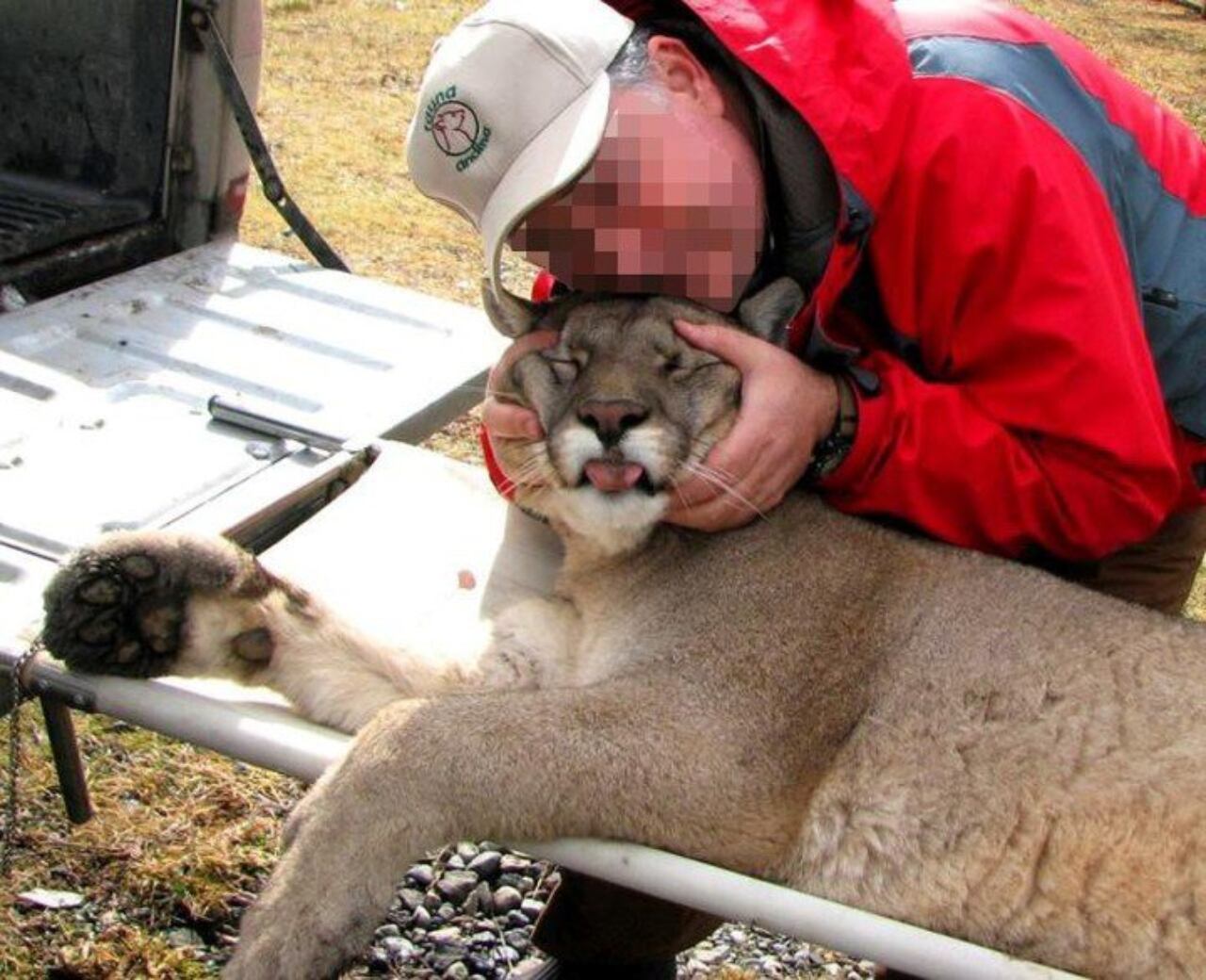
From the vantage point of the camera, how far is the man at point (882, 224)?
3.10 m

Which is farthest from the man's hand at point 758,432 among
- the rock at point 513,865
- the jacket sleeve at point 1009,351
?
the rock at point 513,865

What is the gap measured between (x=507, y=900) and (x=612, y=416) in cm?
161

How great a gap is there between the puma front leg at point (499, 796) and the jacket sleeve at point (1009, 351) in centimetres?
68

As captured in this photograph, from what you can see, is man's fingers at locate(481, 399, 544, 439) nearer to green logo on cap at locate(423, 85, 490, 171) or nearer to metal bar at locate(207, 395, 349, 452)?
green logo on cap at locate(423, 85, 490, 171)

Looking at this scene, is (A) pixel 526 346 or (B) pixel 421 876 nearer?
(A) pixel 526 346

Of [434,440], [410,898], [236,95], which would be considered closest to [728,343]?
[410,898]

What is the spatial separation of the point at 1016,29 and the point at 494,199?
113 cm

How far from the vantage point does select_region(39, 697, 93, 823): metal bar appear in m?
3.54

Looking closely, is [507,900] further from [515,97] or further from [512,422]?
[515,97]

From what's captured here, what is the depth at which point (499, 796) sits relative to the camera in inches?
114

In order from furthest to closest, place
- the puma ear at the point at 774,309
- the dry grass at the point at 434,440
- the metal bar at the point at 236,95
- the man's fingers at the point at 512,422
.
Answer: the metal bar at the point at 236,95
the dry grass at the point at 434,440
the man's fingers at the point at 512,422
the puma ear at the point at 774,309

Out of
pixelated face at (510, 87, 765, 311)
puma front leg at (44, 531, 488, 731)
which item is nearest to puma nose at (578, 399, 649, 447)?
pixelated face at (510, 87, 765, 311)

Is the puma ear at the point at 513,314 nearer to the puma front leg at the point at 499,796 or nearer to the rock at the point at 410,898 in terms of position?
the puma front leg at the point at 499,796

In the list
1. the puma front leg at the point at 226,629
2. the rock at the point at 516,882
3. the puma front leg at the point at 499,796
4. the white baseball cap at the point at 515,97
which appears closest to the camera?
the puma front leg at the point at 499,796
